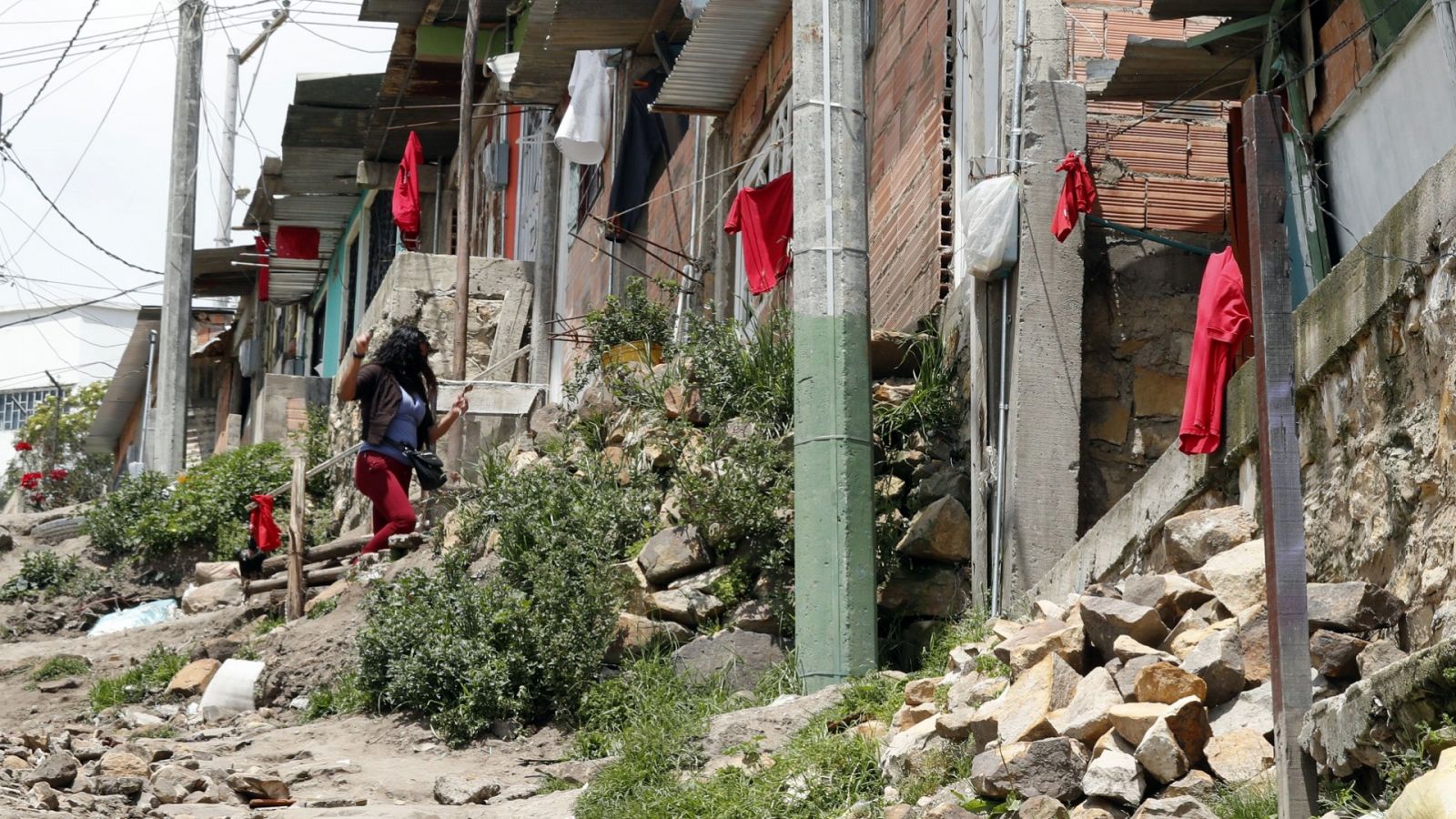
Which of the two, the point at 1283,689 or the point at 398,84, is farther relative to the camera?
the point at 398,84

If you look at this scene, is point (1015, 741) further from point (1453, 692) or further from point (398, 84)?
point (398, 84)

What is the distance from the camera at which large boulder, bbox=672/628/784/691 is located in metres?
8.48

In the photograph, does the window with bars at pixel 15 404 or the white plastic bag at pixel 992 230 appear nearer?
the white plastic bag at pixel 992 230

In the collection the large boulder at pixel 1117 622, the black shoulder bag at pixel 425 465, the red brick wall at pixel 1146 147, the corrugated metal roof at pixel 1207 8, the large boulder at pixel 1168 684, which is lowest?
the large boulder at pixel 1168 684

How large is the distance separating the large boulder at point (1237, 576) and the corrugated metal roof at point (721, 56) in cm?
706

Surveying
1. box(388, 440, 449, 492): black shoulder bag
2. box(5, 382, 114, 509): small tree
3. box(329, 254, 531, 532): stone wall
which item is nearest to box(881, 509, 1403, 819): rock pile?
box(388, 440, 449, 492): black shoulder bag

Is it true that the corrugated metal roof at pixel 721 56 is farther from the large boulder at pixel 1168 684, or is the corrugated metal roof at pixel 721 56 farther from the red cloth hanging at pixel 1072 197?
the large boulder at pixel 1168 684

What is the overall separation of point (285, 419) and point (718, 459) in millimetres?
14352

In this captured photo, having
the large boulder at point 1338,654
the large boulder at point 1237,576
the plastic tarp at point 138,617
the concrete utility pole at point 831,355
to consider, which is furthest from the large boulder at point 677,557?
the plastic tarp at point 138,617

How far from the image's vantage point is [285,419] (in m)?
22.7

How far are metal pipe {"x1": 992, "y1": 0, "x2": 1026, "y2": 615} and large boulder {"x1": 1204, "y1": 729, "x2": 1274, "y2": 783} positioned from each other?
311 cm

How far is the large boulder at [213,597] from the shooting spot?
14180 mm

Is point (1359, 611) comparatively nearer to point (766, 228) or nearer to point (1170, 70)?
point (1170, 70)

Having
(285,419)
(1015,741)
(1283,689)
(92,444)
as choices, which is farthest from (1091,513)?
(92,444)
